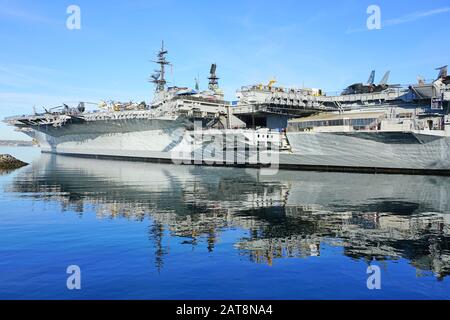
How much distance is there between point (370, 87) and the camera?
39000mm

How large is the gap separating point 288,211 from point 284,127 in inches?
1055

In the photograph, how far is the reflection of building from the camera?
10.6 meters

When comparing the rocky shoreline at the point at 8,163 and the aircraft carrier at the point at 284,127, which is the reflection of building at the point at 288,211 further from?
the rocky shoreline at the point at 8,163

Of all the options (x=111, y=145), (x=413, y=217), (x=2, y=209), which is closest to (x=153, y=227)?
(x=2, y=209)

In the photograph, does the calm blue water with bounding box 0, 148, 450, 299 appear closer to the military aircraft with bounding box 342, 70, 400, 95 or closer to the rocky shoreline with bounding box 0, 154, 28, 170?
the military aircraft with bounding box 342, 70, 400, 95

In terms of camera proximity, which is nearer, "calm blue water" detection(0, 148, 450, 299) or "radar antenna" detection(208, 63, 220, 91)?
"calm blue water" detection(0, 148, 450, 299)

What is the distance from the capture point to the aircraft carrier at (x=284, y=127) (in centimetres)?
3059

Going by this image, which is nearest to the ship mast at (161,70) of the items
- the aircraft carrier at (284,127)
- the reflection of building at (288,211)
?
the aircraft carrier at (284,127)

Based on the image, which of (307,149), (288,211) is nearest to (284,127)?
(307,149)

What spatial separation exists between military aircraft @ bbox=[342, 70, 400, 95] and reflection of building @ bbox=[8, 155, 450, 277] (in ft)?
43.2

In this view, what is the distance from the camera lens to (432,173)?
30.7m

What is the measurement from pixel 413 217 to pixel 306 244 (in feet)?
19.8

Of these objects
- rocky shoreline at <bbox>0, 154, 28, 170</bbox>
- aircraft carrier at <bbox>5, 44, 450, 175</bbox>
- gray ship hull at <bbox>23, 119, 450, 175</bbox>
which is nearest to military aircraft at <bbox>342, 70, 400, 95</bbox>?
aircraft carrier at <bbox>5, 44, 450, 175</bbox>
